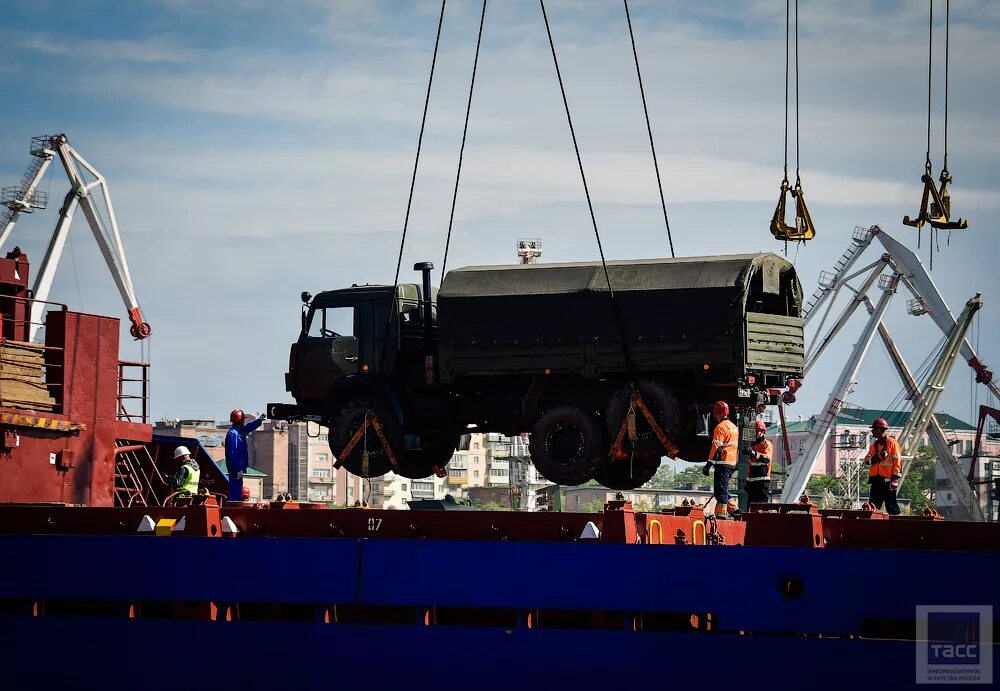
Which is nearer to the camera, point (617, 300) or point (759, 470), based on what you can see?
point (759, 470)

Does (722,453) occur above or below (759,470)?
above

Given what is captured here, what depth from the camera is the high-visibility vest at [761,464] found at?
648 inches

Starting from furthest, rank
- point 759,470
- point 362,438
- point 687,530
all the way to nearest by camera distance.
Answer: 1. point 362,438
2. point 759,470
3. point 687,530

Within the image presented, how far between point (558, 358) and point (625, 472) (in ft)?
6.79

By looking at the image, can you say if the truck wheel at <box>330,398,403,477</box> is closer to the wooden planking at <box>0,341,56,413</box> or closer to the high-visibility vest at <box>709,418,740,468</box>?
the wooden planking at <box>0,341,56,413</box>

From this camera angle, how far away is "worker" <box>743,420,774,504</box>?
1648 centimetres

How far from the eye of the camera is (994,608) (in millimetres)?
12992

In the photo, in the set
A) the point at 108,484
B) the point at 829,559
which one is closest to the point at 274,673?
the point at 108,484

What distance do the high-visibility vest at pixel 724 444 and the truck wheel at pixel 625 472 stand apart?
3.71 metres

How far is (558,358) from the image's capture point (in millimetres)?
18703

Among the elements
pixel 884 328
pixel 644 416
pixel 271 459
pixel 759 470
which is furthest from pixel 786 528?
pixel 271 459

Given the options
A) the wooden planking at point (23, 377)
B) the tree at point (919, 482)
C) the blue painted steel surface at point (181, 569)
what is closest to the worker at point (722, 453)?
the blue painted steel surface at point (181, 569)

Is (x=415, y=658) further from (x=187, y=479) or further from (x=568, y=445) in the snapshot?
(x=568, y=445)

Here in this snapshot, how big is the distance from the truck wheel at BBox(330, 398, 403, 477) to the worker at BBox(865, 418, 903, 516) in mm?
5975
